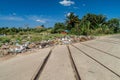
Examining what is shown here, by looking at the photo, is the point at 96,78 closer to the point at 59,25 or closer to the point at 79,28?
the point at 79,28

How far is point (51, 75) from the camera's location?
16.2 ft

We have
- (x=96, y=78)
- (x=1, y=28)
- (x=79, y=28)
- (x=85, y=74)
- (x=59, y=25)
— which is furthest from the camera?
(x=1, y=28)

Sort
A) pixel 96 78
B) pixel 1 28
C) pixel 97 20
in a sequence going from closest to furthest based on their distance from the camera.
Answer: pixel 96 78
pixel 97 20
pixel 1 28

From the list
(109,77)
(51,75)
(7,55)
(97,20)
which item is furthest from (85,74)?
(97,20)

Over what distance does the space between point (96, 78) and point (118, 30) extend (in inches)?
2082

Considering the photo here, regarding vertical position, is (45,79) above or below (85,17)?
below

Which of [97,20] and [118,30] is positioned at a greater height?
[97,20]

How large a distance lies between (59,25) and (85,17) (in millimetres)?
10329

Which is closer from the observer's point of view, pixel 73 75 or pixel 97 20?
pixel 73 75

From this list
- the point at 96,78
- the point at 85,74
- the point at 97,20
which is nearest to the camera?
the point at 96,78

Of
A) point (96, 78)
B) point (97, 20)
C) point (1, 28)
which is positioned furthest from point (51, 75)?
point (1, 28)

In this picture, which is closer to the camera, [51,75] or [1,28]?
[51,75]

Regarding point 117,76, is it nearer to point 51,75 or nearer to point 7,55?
point 51,75

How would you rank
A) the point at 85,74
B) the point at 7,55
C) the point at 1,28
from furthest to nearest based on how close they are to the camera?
the point at 1,28
the point at 7,55
the point at 85,74
